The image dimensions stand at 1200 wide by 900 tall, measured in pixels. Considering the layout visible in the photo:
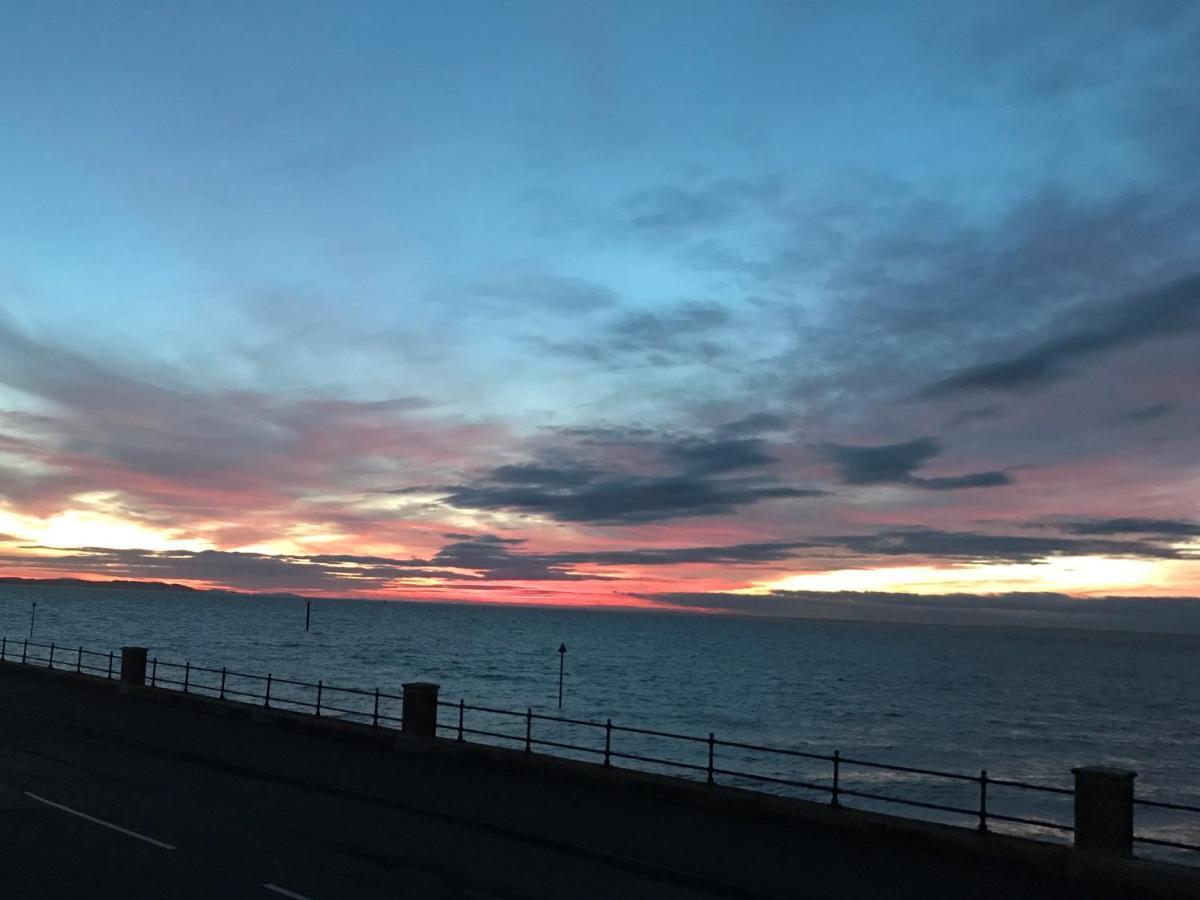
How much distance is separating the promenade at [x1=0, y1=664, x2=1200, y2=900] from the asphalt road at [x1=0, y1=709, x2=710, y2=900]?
0.14ft

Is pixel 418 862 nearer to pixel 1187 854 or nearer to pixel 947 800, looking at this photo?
pixel 1187 854

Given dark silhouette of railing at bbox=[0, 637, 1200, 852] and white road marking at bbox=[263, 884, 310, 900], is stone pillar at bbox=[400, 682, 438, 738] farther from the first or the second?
white road marking at bbox=[263, 884, 310, 900]

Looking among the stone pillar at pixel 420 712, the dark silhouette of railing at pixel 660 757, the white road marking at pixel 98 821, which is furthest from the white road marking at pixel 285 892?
the stone pillar at pixel 420 712

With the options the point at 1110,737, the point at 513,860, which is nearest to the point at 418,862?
the point at 513,860

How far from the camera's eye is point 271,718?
26.4 meters

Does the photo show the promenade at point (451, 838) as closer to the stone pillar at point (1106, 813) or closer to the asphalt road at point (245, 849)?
the asphalt road at point (245, 849)

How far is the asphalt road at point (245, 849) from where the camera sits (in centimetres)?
1156

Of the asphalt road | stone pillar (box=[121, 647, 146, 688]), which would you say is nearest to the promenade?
the asphalt road

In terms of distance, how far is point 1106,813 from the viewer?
43.9ft

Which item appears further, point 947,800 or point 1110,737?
point 1110,737

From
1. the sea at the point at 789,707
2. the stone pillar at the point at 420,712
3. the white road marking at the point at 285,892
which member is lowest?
the sea at the point at 789,707

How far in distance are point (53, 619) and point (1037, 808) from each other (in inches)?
7734

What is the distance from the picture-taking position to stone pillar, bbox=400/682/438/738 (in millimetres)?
22453

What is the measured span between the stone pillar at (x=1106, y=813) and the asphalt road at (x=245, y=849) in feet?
19.1
